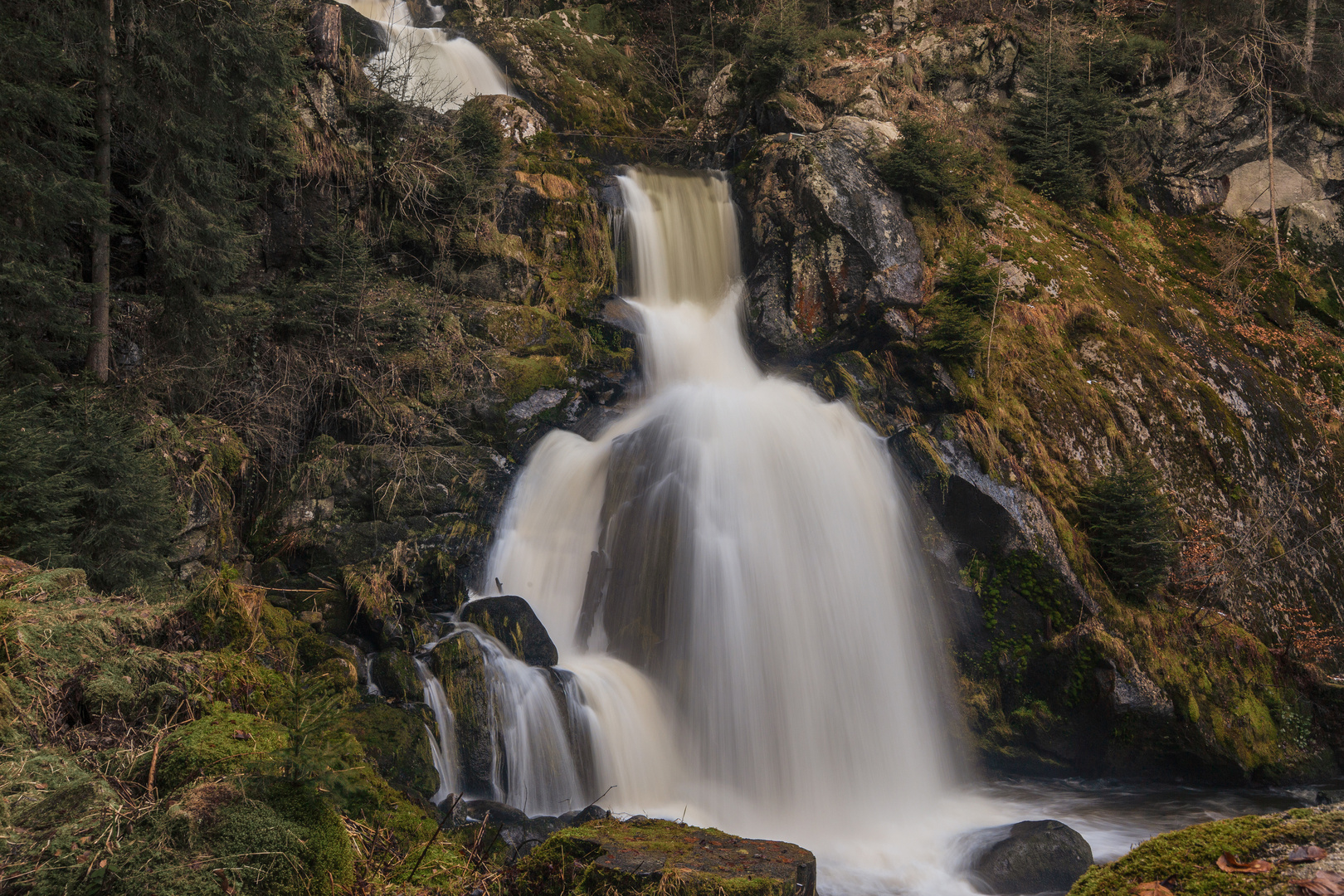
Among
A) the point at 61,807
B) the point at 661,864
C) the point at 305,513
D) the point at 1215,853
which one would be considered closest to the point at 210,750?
the point at 61,807

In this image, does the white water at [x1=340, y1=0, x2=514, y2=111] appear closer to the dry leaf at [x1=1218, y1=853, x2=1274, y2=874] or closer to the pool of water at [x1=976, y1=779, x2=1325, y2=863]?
the pool of water at [x1=976, y1=779, x2=1325, y2=863]

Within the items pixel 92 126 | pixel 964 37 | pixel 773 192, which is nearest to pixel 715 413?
pixel 773 192

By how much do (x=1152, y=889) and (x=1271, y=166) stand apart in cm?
1959

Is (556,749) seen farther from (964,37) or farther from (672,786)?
(964,37)

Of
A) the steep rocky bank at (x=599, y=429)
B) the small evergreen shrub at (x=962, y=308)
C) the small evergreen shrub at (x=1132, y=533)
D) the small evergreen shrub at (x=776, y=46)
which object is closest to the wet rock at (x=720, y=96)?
the steep rocky bank at (x=599, y=429)

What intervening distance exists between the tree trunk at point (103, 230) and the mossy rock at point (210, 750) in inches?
177

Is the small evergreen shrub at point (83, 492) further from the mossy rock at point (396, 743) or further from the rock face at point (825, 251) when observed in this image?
the rock face at point (825, 251)

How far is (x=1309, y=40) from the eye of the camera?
16.2 metres

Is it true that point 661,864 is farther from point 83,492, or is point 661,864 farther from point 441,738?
point 83,492

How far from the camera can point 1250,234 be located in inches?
612

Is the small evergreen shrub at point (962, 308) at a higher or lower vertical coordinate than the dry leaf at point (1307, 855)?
higher

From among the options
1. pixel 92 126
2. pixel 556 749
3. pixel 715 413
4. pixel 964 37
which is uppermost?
pixel 964 37

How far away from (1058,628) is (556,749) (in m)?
6.48

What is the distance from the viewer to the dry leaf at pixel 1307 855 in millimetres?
1611
